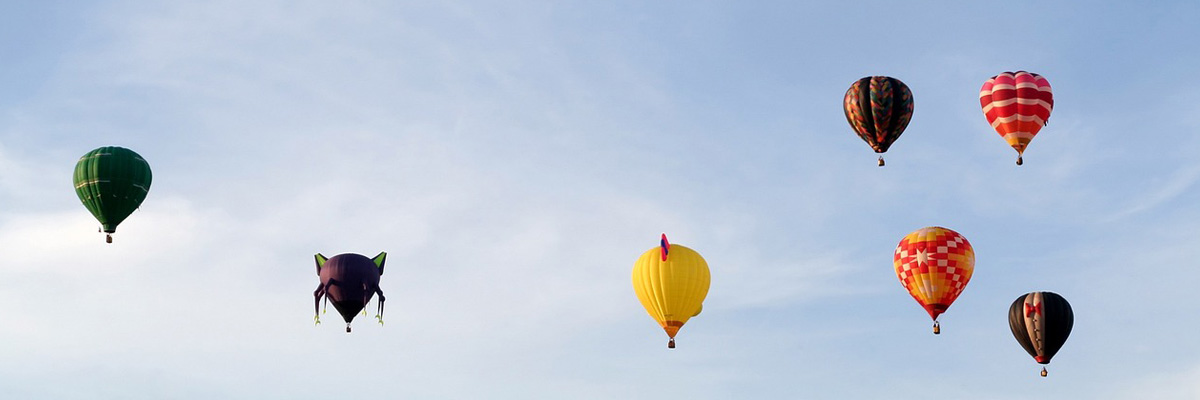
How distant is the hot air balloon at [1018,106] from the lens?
58938mm

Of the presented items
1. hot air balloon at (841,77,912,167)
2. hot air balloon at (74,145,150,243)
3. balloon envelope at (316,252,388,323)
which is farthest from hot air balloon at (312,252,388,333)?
hot air balloon at (841,77,912,167)

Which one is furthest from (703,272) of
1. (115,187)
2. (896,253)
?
(115,187)

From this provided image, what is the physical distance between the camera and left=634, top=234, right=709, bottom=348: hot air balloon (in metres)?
57.0

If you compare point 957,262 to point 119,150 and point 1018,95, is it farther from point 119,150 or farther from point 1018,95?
point 119,150

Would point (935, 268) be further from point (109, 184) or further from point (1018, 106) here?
point (109, 184)

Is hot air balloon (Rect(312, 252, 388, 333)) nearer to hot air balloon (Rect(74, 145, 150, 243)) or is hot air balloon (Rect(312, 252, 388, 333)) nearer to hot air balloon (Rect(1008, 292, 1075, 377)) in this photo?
hot air balloon (Rect(74, 145, 150, 243))

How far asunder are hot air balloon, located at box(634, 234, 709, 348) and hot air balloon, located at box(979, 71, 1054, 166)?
11003 mm

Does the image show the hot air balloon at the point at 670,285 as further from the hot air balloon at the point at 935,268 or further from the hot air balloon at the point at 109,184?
the hot air balloon at the point at 109,184

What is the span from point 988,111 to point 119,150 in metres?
28.1

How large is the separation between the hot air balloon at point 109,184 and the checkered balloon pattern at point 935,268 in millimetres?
25199

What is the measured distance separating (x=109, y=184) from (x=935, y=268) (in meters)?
26.8

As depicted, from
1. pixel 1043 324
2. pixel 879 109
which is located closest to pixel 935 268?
pixel 1043 324

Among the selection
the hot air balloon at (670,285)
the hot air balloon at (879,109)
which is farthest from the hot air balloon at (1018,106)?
the hot air balloon at (670,285)

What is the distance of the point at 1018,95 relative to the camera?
193 feet
